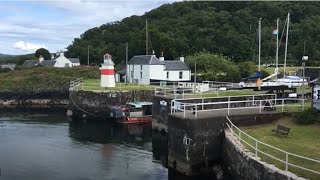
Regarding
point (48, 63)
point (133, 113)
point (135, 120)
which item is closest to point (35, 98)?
point (133, 113)

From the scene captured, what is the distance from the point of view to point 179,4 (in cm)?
14700

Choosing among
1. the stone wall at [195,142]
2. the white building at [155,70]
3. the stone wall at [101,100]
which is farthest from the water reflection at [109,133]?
the white building at [155,70]

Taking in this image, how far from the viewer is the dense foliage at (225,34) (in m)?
87.2

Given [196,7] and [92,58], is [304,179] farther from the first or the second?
[196,7]

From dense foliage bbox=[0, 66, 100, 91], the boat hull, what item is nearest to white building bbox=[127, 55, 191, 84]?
dense foliage bbox=[0, 66, 100, 91]

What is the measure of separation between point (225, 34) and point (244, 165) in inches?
3071

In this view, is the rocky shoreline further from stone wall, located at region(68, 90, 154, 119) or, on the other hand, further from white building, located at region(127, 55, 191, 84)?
stone wall, located at region(68, 90, 154, 119)

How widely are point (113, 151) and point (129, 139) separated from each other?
498cm

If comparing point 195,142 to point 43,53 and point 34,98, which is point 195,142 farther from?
point 43,53

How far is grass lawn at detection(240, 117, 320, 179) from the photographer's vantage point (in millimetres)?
16572

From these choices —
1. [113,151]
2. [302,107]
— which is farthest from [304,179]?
[113,151]

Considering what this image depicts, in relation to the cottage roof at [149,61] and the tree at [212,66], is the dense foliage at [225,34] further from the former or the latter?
the cottage roof at [149,61]

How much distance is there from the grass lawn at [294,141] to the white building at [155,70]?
35.3 metres

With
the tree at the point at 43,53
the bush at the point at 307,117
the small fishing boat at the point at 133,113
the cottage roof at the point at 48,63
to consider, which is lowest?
the small fishing boat at the point at 133,113
